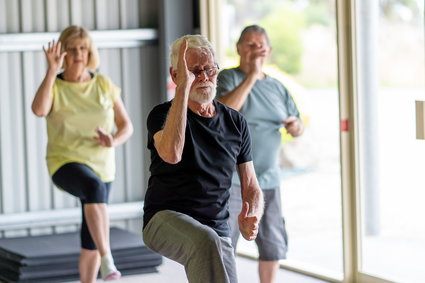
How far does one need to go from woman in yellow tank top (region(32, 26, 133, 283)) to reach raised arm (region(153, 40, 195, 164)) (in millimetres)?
2090

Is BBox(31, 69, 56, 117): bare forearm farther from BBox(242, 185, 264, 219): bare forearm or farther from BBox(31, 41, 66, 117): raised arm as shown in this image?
BBox(242, 185, 264, 219): bare forearm

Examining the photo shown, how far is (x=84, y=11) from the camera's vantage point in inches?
308

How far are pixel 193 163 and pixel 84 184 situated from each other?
6.61ft

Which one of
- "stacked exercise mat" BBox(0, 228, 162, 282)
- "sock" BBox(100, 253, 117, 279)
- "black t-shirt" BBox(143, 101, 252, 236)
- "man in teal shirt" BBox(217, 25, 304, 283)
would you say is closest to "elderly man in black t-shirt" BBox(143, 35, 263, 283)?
"black t-shirt" BBox(143, 101, 252, 236)

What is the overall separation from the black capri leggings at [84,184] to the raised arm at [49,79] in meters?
0.39

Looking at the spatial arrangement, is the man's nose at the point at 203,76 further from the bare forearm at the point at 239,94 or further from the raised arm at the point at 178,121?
the bare forearm at the point at 239,94

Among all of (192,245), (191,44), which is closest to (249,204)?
(192,245)

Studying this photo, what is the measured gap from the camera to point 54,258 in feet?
21.9

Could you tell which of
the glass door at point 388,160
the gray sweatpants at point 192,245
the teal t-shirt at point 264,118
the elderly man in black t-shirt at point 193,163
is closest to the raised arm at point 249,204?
the elderly man in black t-shirt at point 193,163

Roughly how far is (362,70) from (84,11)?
265cm

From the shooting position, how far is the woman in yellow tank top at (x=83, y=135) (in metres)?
5.79

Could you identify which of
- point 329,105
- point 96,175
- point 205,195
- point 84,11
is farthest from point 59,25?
point 329,105

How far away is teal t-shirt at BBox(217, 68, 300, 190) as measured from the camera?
5312mm

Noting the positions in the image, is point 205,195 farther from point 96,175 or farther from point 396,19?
point 396,19
